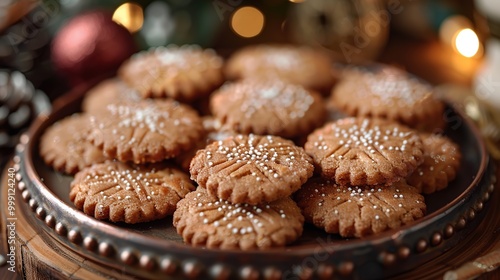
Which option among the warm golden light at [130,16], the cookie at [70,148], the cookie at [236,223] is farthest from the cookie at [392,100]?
the warm golden light at [130,16]

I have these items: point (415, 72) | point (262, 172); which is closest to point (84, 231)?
point (262, 172)

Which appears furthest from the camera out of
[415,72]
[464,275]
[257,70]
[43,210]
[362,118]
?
[415,72]

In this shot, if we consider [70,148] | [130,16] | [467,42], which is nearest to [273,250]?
[70,148]

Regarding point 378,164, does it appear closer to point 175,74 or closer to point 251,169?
point 251,169

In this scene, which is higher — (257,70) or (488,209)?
(257,70)

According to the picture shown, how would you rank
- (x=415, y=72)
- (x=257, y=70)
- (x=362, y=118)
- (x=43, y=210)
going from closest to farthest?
(x=43, y=210) < (x=362, y=118) < (x=257, y=70) < (x=415, y=72)

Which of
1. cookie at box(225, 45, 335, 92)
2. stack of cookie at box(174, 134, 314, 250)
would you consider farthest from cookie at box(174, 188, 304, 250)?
cookie at box(225, 45, 335, 92)

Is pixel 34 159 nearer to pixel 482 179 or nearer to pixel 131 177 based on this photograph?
pixel 131 177

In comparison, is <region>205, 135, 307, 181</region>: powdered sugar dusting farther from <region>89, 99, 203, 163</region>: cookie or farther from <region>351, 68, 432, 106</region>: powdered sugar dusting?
<region>351, 68, 432, 106</region>: powdered sugar dusting
